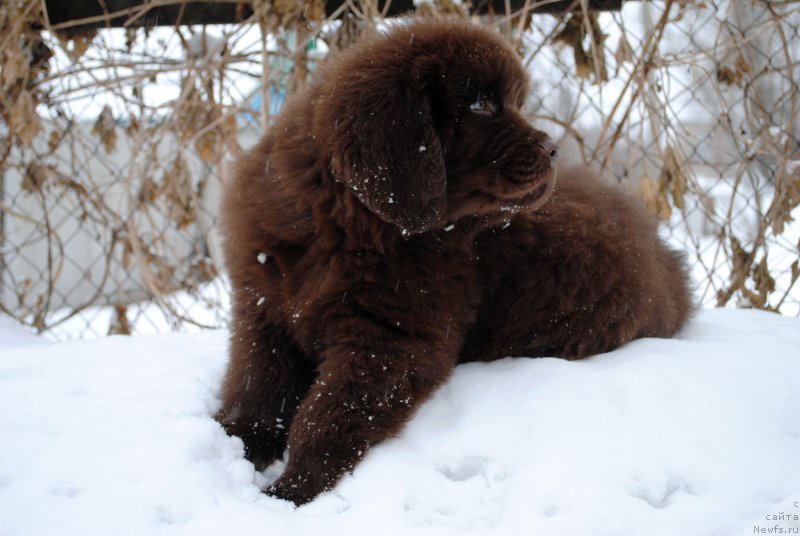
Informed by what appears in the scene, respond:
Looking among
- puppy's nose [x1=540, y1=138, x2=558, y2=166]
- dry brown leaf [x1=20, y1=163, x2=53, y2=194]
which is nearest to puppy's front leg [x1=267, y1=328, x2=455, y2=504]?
puppy's nose [x1=540, y1=138, x2=558, y2=166]

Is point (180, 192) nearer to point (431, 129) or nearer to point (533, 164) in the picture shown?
point (431, 129)

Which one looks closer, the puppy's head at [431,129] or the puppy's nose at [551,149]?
the puppy's head at [431,129]

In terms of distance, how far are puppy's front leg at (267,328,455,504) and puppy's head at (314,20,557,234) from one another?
13.9 inches

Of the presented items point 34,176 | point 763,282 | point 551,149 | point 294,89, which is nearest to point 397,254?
point 551,149

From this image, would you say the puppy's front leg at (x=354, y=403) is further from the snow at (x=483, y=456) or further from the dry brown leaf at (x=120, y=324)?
the dry brown leaf at (x=120, y=324)

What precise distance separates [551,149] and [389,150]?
1.71 ft

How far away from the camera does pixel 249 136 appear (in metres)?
4.61

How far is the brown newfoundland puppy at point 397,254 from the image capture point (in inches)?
74.8

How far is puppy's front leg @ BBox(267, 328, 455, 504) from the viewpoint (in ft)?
5.95

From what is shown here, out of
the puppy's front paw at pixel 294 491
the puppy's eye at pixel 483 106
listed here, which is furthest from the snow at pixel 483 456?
the puppy's eye at pixel 483 106

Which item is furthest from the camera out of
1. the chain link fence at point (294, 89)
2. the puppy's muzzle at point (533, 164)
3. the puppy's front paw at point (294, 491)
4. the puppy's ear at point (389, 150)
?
the chain link fence at point (294, 89)

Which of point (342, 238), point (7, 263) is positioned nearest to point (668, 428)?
point (342, 238)

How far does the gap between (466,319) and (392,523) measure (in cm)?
73

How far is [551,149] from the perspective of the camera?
2.08m
